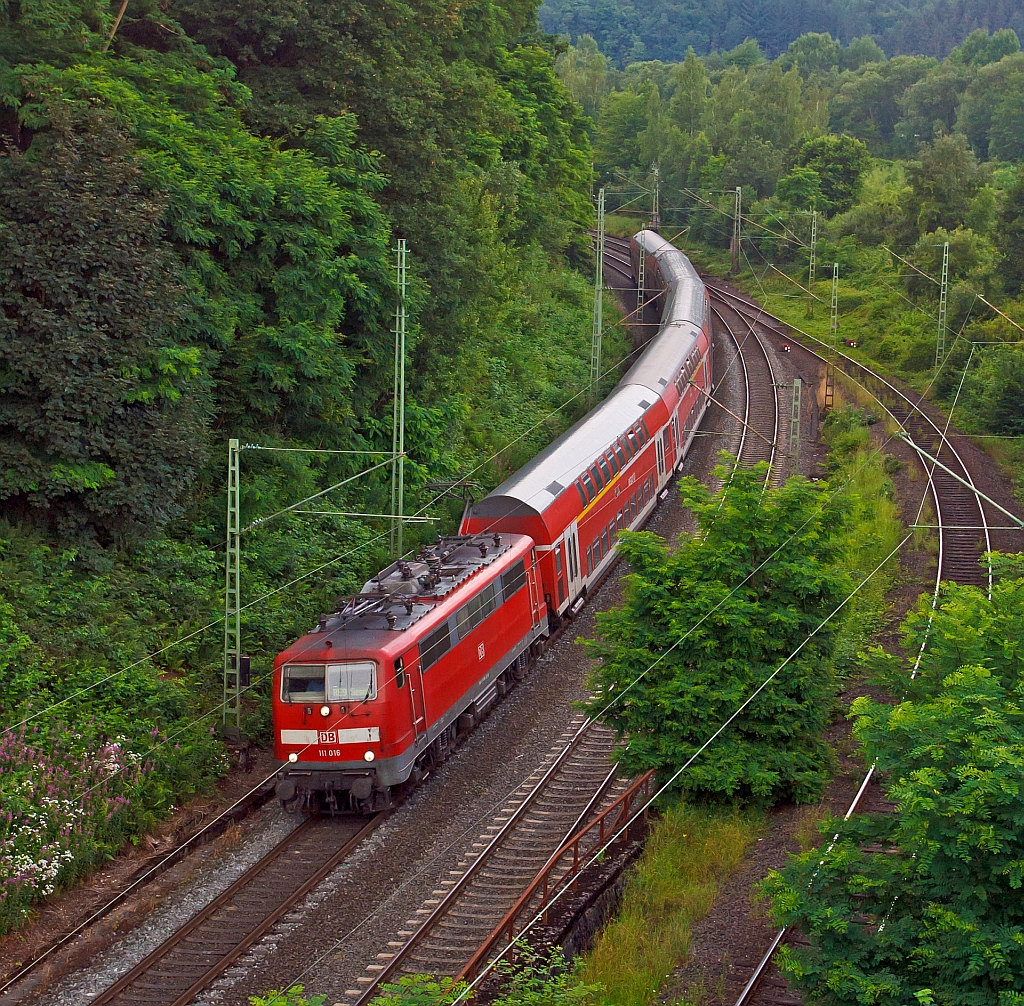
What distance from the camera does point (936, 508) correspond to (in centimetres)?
3400

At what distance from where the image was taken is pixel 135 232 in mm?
21938

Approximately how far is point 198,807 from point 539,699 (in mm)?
7338

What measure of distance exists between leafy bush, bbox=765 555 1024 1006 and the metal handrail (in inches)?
155

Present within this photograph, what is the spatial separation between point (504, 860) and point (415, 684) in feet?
9.90

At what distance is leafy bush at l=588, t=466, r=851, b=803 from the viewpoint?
18.8 meters

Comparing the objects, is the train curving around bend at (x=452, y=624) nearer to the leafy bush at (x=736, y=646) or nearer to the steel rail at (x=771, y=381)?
the leafy bush at (x=736, y=646)

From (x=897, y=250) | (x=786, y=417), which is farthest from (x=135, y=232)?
(x=897, y=250)

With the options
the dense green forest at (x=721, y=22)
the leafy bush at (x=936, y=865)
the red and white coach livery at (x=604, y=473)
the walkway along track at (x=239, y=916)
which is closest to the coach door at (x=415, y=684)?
the walkway along track at (x=239, y=916)

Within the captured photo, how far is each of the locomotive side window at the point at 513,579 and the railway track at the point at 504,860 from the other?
2.79 m

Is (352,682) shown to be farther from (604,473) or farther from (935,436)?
(935,436)

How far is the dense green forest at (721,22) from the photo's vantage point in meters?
178

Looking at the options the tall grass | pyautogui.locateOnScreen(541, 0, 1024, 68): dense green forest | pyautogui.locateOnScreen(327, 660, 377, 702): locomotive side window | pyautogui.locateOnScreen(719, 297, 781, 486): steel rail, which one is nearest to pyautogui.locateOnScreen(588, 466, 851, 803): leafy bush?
the tall grass

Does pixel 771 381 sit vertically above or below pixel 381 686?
below

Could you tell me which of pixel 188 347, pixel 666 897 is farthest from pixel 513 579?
pixel 666 897
